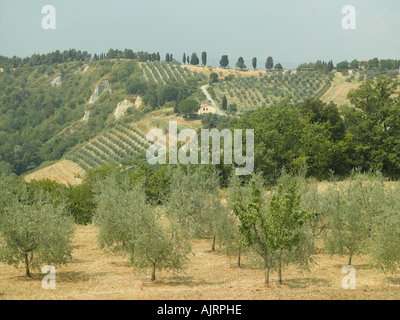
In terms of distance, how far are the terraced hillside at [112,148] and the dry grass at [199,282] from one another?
68.0m

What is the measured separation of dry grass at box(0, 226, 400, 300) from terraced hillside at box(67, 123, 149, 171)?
68026mm

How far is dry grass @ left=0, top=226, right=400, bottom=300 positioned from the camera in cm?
1958

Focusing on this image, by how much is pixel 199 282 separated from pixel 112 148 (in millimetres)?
87521

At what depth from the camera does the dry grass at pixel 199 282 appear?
64.2ft

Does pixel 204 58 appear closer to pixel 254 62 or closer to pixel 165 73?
pixel 165 73

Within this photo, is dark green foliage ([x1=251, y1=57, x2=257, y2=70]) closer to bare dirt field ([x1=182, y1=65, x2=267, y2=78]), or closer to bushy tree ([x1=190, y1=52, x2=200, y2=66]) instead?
bare dirt field ([x1=182, y1=65, x2=267, y2=78])

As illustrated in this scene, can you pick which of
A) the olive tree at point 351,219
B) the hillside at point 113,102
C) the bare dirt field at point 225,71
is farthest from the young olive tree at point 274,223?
the bare dirt field at point 225,71

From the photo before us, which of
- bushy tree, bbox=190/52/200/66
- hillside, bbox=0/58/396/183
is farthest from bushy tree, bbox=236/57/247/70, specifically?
bushy tree, bbox=190/52/200/66

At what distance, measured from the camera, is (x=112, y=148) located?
108 m

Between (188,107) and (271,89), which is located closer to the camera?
(188,107)

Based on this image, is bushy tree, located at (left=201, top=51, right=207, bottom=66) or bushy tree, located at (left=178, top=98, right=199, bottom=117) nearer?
bushy tree, located at (left=178, top=98, right=199, bottom=117)

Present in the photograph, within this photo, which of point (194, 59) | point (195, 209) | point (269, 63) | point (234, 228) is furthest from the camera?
point (194, 59)

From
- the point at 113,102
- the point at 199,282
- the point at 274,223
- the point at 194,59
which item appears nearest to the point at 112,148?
the point at 113,102

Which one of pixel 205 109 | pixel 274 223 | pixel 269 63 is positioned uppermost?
pixel 269 63
